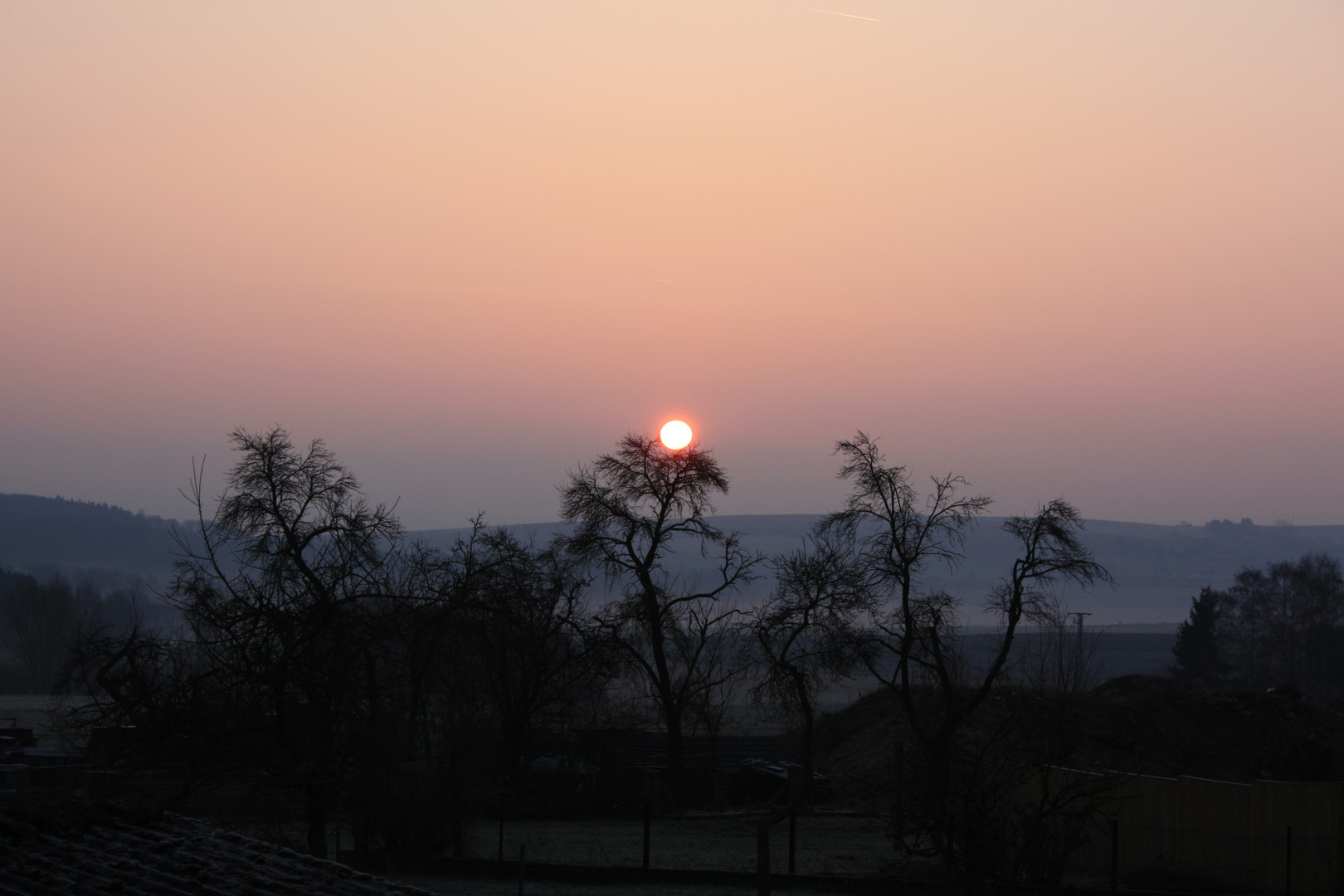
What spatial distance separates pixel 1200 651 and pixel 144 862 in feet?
286

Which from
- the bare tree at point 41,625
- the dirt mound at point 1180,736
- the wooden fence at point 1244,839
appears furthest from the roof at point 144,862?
the bare tree at point 41,625

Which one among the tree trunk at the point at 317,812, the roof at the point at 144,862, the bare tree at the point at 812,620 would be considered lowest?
the tree trunk at the point at 317,812

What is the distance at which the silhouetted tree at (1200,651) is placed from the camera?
85.8 meters

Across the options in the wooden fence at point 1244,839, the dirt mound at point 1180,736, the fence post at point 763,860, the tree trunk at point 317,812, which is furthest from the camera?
the dirt mound at point 1180,736

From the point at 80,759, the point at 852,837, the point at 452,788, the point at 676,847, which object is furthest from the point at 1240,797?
the point at 80,759

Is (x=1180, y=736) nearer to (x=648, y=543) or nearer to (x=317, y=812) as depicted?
(x=648, y=543)

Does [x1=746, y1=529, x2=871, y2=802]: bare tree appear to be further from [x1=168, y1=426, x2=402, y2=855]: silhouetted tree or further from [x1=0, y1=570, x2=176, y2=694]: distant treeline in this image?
[x1=0, y1=570, x2=176, y2=694]: distant treeline

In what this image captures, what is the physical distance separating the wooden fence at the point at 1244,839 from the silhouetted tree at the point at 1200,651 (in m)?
67.7

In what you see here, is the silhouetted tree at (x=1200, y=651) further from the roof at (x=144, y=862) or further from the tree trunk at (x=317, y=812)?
the roof at (x=144, y=862)

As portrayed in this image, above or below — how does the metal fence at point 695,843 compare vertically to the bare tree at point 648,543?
below

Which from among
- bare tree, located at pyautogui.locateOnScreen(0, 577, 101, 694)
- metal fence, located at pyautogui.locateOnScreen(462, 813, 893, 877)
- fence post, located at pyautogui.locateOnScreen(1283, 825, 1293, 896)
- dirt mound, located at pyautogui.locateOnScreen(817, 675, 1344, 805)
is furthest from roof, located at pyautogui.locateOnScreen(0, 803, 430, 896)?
bare tree, located at pyautogui.locateOnScreen(0, 577, 101, 694)

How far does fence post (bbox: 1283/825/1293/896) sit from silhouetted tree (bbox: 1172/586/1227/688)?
67984mm

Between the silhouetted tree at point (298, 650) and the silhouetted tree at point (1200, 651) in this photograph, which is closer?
the silhouetted tree at point (298, 650)

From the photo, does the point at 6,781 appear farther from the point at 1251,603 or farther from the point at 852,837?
the point at 1251,603
